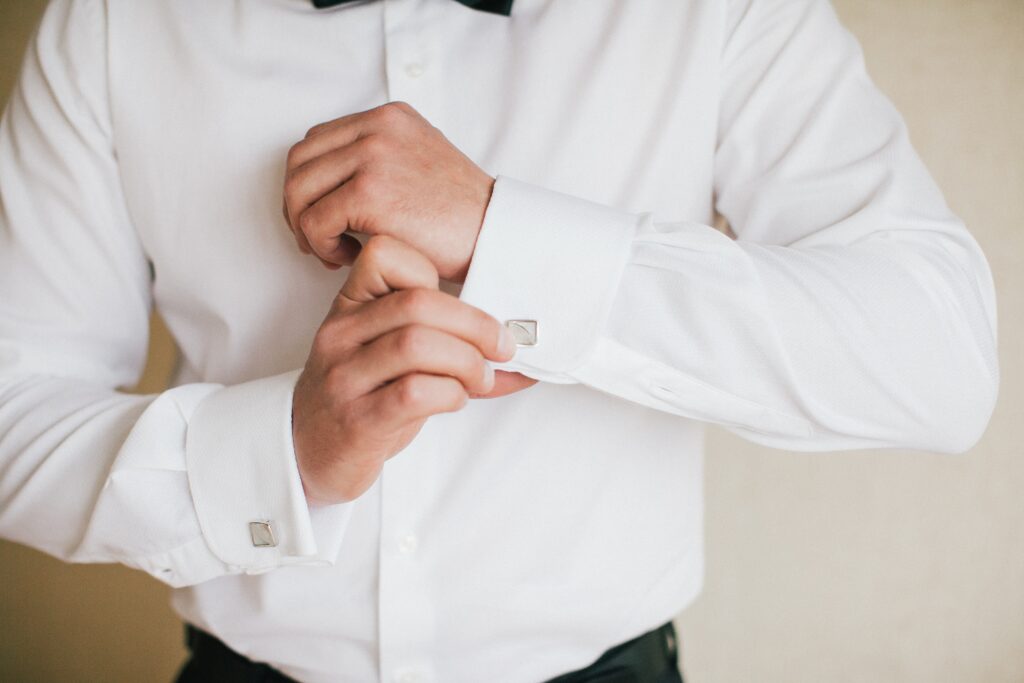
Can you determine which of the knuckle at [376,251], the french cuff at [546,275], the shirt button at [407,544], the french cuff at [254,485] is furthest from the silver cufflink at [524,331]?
the shirt button at [407,544]

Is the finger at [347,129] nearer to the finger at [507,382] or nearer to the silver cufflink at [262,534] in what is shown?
the finger at [507,382]

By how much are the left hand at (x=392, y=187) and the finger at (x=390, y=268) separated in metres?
0.03

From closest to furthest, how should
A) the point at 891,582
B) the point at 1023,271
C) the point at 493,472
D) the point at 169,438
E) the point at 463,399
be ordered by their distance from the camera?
the point at 463,399 < the point at 169,438 < the point at 493,472 < the point at 1023,271 < the point at 891,582

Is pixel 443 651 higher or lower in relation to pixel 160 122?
lower

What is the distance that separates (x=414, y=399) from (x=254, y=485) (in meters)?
0.24

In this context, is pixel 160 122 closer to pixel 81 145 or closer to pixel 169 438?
pixel 81 145

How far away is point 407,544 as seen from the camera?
A: 3.01ft

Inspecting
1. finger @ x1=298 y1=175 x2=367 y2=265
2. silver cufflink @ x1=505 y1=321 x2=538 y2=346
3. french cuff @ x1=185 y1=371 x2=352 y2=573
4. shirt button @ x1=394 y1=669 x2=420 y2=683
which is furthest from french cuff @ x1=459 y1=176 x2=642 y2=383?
shirt button @ x1=394 y1=669 x2=420 y2=683

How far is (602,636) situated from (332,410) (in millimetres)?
463

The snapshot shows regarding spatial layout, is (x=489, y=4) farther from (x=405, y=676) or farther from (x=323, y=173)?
(x=405, y=676)

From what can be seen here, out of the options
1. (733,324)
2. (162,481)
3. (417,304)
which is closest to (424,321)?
(417,304)

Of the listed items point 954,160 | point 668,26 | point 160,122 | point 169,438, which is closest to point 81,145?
point 160,122

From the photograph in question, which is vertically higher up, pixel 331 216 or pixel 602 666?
pixel 331 216

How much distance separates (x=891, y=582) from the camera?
144cm
